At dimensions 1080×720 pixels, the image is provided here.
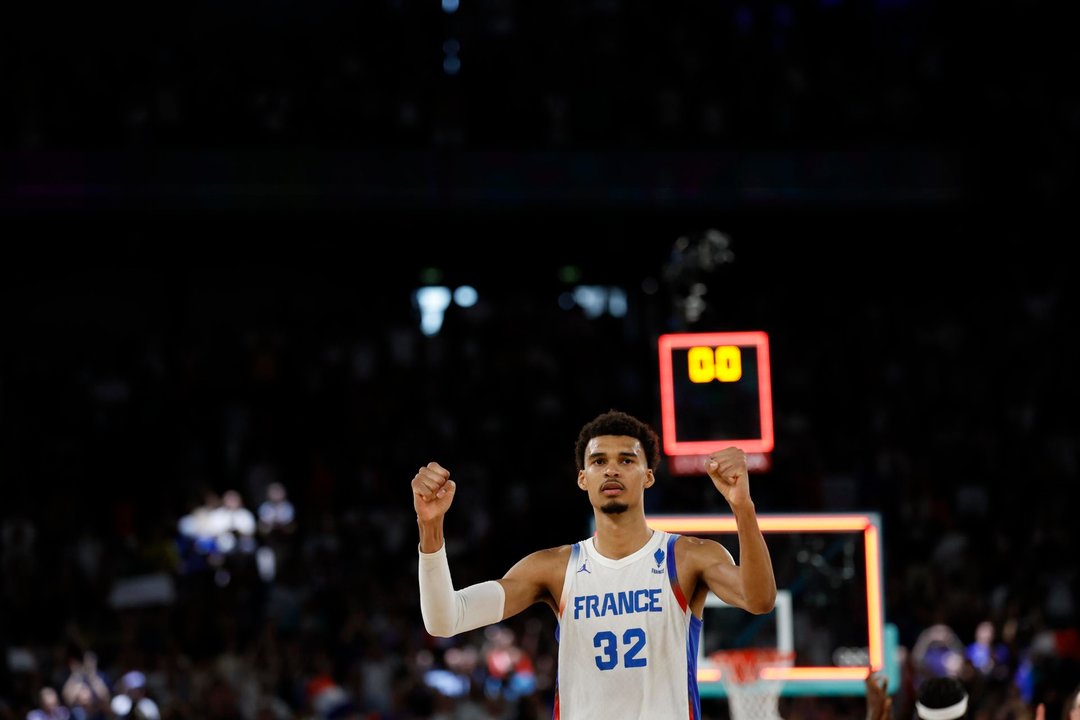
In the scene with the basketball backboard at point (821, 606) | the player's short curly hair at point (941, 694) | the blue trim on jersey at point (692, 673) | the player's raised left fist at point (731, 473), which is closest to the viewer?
the player's raised left fist at point (731, 473)

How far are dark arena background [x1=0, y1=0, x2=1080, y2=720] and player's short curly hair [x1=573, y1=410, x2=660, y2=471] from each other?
903 centimetres

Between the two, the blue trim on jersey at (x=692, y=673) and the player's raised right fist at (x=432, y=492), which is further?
the blue trim on jersey at (x=692, y=673)

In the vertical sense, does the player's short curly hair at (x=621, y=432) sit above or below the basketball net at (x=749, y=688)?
above

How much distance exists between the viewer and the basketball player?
5895 millimetres

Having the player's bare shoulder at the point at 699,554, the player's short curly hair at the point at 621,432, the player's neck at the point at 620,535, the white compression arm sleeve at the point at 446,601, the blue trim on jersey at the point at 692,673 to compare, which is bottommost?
the blue trim on jersey at the point at 692,673

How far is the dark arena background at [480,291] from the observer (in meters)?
17.0

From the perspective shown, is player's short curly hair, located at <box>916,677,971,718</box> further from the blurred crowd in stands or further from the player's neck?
the blurred crowd in stands

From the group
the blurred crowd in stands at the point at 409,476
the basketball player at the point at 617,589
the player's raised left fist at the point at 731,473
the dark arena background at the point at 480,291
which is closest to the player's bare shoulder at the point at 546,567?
the basketball player at the point at 617,589

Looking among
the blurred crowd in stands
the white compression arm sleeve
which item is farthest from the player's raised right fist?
the blurred crowd in stands

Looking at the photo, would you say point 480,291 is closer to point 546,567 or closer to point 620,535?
point 546,567

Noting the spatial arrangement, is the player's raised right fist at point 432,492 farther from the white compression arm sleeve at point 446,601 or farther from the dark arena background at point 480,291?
the dark arena background at point 480,291

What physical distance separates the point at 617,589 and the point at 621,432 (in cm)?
59

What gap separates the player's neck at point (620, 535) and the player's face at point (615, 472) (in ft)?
0.15

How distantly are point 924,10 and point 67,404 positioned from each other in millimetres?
13509
